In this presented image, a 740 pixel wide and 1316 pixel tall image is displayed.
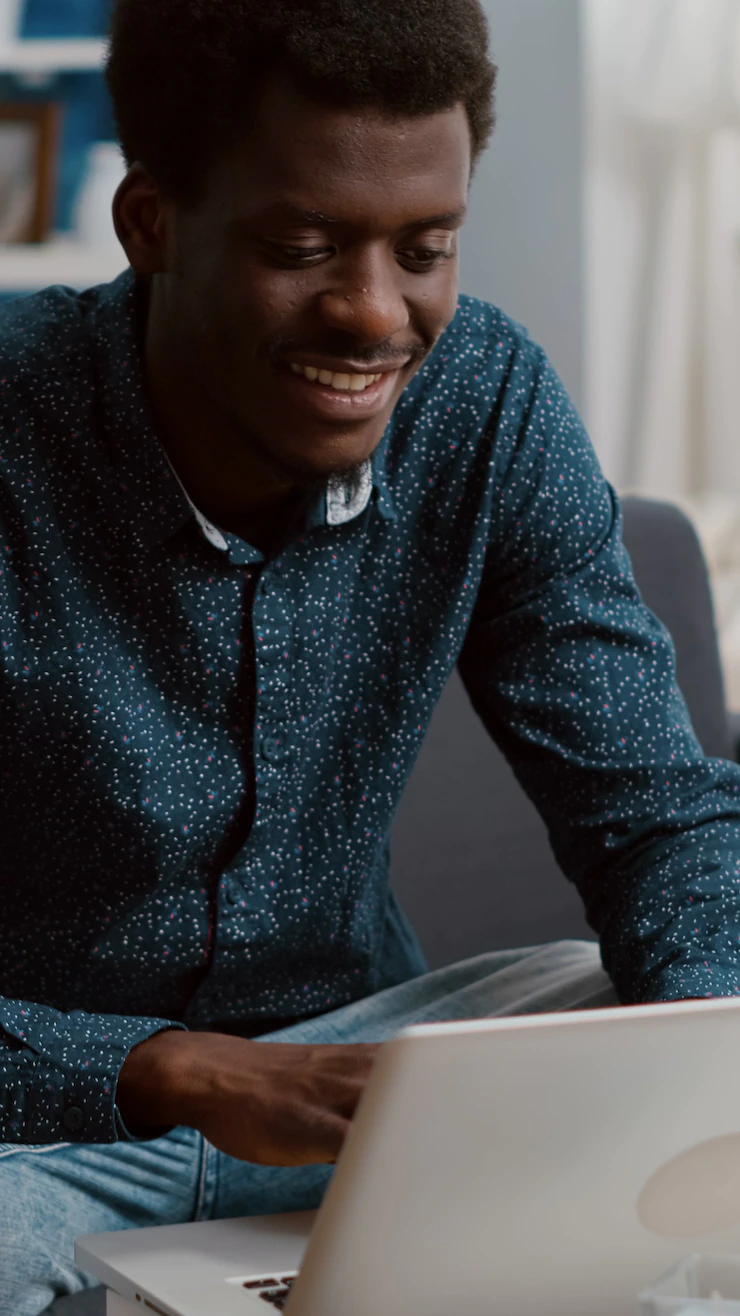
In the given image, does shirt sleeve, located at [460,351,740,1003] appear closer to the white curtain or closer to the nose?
the nose

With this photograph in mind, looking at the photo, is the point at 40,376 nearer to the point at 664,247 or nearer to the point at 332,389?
the point at 332,389

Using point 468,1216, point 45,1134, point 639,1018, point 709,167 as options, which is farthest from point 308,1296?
point 709,167

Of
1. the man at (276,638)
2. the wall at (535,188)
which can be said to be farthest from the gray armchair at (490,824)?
the wall at (535,188)

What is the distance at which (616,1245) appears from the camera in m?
0.64

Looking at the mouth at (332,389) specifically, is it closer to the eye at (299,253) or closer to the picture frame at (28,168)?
the eye at (299,253)

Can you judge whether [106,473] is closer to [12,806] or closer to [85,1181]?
[12,806]

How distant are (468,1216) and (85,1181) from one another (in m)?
0.44

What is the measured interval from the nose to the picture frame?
174cm

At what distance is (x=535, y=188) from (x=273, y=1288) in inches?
82.8

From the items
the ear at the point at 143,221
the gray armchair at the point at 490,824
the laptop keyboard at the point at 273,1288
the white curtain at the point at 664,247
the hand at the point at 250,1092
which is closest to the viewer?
the laptop keyboard at the point at 273,1288

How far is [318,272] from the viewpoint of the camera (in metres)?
0.96

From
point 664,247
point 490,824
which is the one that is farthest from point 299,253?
point 664,247

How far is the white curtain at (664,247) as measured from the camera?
3.02 m

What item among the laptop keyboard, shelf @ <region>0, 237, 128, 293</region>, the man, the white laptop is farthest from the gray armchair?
shelf @ <region>0, 237, 128, 293</region>
